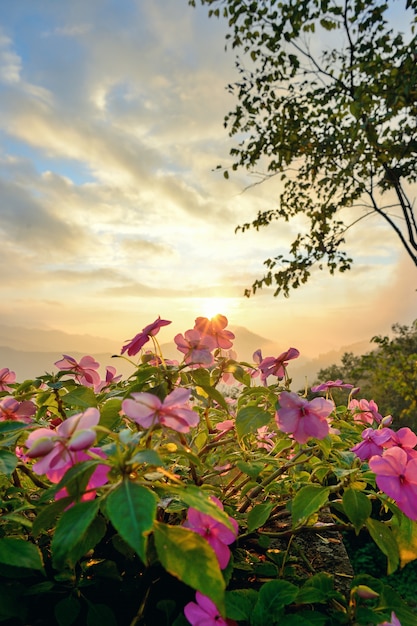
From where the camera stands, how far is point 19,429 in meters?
0.91

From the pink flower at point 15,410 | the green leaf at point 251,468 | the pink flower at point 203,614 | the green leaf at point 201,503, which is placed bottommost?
the pink flower at point 203,614

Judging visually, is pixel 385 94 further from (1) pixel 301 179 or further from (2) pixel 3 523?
(2) pixel 3 523

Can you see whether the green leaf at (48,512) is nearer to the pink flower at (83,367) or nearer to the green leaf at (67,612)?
the green leaf at (67,612)

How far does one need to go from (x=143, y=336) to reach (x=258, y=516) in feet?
1.63

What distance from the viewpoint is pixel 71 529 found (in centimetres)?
61

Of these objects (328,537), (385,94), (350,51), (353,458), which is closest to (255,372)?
(353,458)

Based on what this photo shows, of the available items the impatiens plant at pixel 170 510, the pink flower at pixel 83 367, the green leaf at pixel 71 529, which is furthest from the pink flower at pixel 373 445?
the pink flower at pixel 83 367

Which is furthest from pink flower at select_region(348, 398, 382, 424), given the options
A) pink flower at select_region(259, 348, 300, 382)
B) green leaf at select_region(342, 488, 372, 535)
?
green leaf at select_region(342, 488, 372, 535)

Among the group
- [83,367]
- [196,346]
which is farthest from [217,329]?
[83,367]

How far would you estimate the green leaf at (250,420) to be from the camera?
40.1 inches

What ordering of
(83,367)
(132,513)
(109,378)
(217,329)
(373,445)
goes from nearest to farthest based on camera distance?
(132,513), (373,445), (217,329), (83,367), (109,378)

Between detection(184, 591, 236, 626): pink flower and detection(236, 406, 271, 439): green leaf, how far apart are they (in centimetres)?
33

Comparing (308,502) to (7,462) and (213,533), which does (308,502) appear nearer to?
(213,533)

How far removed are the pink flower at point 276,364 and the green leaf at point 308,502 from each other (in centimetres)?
42
